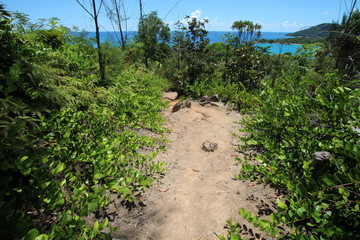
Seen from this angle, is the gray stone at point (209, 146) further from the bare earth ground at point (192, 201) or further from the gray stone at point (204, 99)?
the gray stone at point (204, 99)

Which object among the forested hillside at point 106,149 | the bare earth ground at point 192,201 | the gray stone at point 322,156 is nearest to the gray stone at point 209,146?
the bare earth ground at point 192,201

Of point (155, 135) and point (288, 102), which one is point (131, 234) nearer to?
point (155, 135)

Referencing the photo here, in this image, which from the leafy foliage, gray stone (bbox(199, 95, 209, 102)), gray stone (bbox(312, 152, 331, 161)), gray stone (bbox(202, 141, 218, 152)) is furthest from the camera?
gray stone (bbox(199, 95, 209, 102))

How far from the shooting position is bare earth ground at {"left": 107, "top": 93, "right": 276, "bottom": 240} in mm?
1910

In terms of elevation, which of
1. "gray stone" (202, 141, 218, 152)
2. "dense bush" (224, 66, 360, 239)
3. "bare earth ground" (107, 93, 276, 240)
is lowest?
"gray stone" (202, 141, 218, 152)

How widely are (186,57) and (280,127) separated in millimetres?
6738

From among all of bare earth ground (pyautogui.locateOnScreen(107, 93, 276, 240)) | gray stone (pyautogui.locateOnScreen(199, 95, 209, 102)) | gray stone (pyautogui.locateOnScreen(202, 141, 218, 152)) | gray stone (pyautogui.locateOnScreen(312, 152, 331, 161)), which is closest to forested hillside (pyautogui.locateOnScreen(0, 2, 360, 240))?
gray stone (pyautogui.locateOnScreen(312, 152, 331, 161))

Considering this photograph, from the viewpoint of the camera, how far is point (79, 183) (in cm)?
189

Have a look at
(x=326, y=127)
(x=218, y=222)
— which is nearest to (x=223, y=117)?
(x=326, y=127)

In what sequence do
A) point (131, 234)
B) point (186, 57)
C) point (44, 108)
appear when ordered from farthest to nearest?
point (186, 57) < point (44, 108) < point (131, 234)

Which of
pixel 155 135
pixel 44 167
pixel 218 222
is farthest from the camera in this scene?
pixel 155 135

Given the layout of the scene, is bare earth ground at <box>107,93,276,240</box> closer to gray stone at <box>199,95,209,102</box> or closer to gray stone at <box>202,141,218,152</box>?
gray stone at <box>202,141,218,152</box>

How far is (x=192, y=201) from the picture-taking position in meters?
2.36

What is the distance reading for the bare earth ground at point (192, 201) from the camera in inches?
75.2
